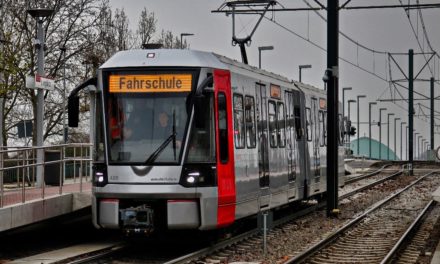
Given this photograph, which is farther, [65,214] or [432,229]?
[432,229]

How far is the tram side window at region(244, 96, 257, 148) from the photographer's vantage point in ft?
54.0

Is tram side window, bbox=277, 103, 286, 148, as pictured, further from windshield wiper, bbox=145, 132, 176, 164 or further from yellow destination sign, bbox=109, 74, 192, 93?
windshield wiper, bbox=145, 132, 176, 164

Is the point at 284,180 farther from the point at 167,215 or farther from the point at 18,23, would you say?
the point at 18,23

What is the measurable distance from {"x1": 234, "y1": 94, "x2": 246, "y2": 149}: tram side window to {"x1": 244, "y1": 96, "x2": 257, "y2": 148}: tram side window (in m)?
0.29

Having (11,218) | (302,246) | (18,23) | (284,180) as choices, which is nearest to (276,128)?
(284,180)

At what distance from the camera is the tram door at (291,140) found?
20.0 m

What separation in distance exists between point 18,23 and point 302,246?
2339 centimetres

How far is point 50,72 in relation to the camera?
38.6 meters

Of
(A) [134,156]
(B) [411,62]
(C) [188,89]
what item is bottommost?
(A) [134,156]

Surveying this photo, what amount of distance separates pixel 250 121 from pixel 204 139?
2.35 m

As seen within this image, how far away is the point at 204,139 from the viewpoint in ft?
47.5

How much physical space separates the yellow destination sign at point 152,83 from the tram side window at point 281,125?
16.2ft

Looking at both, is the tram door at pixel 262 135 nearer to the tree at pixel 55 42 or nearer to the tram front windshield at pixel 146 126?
the tram front windshield at pixel 146 126

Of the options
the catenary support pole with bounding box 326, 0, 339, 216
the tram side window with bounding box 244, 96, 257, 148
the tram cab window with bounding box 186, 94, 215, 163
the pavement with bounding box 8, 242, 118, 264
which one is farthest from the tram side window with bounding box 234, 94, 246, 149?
the catenary support pole with bounding box 326, 0, 339, 216
